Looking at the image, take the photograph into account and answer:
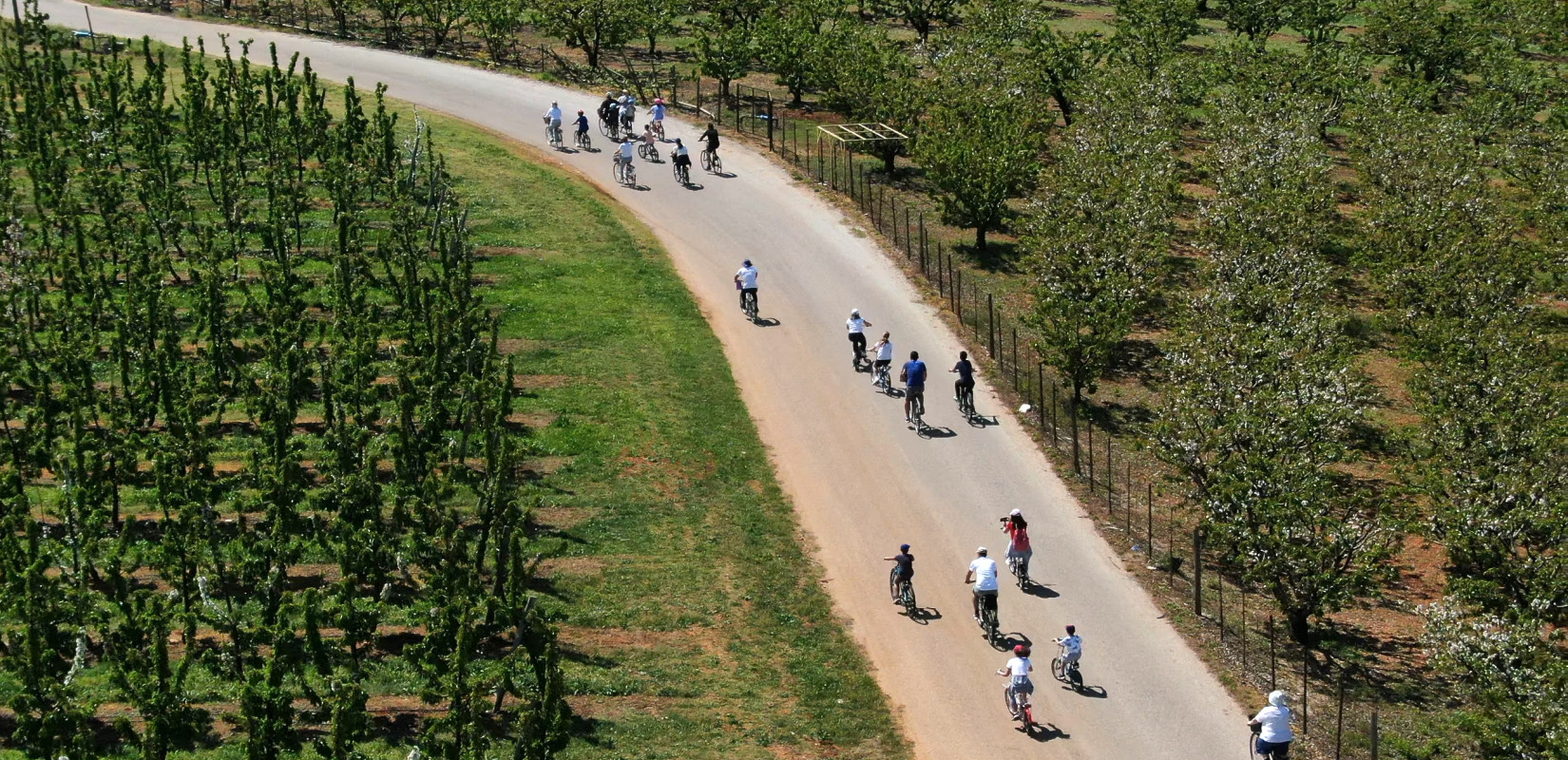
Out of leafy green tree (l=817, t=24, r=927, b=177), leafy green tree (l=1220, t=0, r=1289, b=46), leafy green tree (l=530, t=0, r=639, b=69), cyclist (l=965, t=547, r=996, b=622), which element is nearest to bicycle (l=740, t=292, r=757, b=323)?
leafy green tree (l=817, t=24, r=927, b=177)

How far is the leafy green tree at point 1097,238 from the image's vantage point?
4888 centimetres

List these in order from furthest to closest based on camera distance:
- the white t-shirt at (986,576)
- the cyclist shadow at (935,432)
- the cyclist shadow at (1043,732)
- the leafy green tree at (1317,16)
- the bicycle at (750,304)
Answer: the leafy green tree at (1317,16), the bicycle at (750,304), the cyclist shadow at (935,432), the white t-shirt at (986,576), the cyclist shadow at (1043,732)

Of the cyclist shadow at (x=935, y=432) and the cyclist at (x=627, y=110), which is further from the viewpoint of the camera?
the cyclist at (x=627, y=110)

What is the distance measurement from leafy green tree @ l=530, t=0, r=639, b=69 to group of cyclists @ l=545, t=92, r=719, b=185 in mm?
10119

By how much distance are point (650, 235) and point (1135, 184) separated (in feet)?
57.9

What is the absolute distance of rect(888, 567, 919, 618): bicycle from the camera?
36.6 metres

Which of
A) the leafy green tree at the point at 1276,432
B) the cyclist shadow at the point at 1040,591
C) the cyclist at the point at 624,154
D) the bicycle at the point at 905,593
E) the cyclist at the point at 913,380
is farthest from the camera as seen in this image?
the cyclist at the point at 624,154

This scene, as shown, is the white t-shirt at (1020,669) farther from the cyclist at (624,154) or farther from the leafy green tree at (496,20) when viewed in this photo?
the leafy green tree at (496,20)

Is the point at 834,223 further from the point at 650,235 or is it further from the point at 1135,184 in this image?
the point at 1135,184

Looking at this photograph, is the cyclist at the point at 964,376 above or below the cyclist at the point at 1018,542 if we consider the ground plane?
above

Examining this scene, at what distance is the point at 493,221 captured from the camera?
59188 millimetres

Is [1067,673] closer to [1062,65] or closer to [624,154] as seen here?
[624,154]

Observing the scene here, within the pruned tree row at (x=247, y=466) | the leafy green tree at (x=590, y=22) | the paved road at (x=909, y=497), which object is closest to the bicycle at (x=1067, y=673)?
the paved road at (x=909, y=497)

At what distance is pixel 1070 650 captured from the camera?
3372 cm
